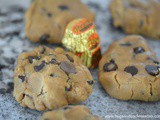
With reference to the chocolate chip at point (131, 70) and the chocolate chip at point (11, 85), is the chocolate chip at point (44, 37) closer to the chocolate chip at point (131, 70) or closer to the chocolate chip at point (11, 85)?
the chocolate chip at point (11, 85)

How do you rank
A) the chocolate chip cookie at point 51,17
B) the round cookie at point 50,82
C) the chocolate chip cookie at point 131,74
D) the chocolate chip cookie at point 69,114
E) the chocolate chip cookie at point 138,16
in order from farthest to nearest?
the chocolate chip cookie at point 138,16
the chocolate chip cookie at point 51,17
the chocolate chip cookie at point 131,74
the round cookie at point 50,82
the chocolate chip cookie at point 69,114

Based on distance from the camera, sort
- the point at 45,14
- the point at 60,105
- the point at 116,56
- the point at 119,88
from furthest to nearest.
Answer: the point at 45,14 → the point at 116,56 → the point at 119,88 → the point at 60,105

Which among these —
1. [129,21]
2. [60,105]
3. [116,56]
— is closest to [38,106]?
[60,105]

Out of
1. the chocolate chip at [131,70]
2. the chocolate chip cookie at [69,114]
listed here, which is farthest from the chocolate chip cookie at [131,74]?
the chocolate chip cookie at [69,114]

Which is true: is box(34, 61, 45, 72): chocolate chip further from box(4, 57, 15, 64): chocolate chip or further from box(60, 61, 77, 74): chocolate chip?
box(4, 57, 15, 64): chocolate chip

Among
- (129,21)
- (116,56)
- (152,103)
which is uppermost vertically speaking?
(129,21)

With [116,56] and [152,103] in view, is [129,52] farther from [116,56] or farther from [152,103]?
[152,103]
